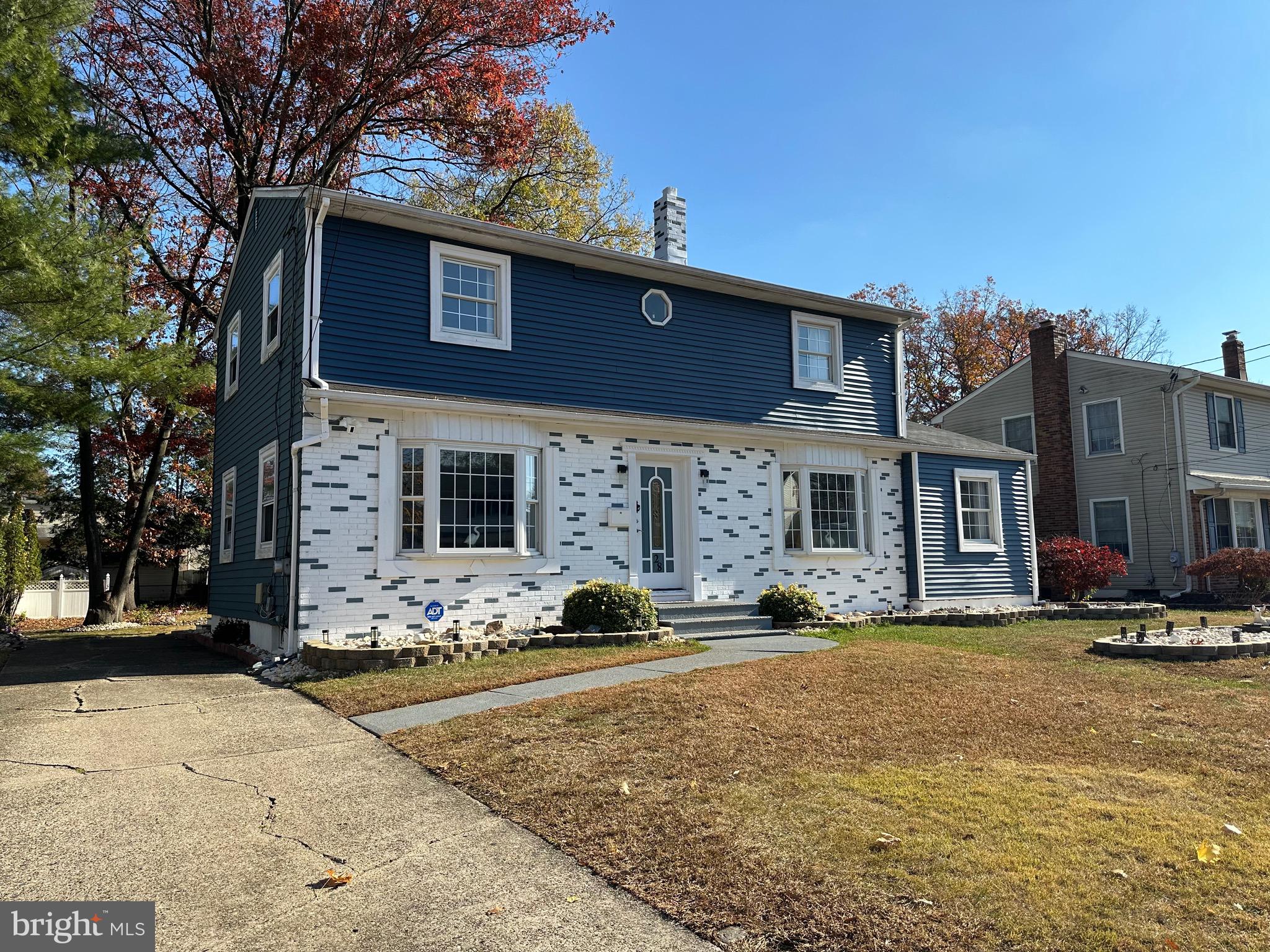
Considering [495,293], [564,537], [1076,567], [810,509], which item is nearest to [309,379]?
[495,293]

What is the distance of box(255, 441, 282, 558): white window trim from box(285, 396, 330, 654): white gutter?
1162 millimetres

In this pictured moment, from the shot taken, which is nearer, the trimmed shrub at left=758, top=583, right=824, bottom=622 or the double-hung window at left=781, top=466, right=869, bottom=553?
the trimmed shrub at left=758, top=583, right=824, bottom=622

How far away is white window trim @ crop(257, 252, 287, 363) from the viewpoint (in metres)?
12.2

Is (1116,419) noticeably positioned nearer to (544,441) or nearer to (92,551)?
(544,441)

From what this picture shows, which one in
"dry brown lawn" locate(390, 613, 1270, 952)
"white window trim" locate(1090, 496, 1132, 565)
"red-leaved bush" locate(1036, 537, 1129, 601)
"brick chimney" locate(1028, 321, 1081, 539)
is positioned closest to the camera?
"dry brown lawn" locate(390, 613, 1270, 952)

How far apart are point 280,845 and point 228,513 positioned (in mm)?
12061

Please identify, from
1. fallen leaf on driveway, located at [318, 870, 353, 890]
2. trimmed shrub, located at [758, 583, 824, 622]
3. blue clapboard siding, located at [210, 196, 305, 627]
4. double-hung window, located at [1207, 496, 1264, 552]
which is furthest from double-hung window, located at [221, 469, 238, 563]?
double-hung window, located at [1207, 496, 1264, 552]

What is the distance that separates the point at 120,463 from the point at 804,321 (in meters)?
21.9

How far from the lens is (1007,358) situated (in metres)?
37.2

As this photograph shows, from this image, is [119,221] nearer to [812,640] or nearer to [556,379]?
[556,379]

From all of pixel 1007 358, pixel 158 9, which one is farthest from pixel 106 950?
pixel 1007 358

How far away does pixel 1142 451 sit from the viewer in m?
22.8

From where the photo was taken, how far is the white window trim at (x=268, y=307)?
480 inches

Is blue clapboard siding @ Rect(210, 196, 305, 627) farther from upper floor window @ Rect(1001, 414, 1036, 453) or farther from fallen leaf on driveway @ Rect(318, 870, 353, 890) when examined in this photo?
upper floor window @ Rect(1001, 414, 1036, 453)
